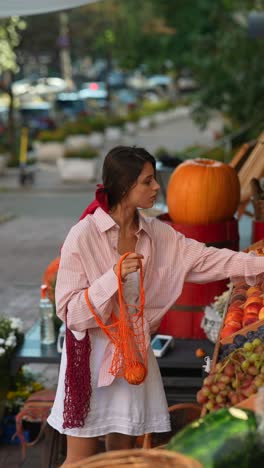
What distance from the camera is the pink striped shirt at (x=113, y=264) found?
3926 mm

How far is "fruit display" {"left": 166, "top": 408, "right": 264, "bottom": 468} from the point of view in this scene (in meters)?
2.67

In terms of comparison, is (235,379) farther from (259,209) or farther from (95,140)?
(95,140)

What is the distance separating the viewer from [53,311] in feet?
20.2

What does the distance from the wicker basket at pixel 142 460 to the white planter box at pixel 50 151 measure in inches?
935

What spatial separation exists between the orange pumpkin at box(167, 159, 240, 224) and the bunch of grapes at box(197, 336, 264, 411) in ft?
8.40

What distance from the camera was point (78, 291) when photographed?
156 inches

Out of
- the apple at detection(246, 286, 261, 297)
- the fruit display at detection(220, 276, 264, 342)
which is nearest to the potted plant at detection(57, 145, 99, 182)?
the fruit display at detection(220, 276, 264, 342)

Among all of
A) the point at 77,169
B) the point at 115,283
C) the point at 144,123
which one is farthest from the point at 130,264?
the point at 144,123

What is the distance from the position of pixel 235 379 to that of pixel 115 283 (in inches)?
26.5

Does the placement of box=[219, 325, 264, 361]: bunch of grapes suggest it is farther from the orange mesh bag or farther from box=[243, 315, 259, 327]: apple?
the orange mesh bag

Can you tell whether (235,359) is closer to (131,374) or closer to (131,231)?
(131,374)

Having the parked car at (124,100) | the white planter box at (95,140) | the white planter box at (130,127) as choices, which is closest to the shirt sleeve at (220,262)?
the white planter box at (95,140)

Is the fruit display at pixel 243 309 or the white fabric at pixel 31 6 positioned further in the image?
the white fabric at pixel 31 6

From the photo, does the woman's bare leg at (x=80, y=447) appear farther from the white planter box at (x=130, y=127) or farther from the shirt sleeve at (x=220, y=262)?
the white planter box at (x=130, y=127)
